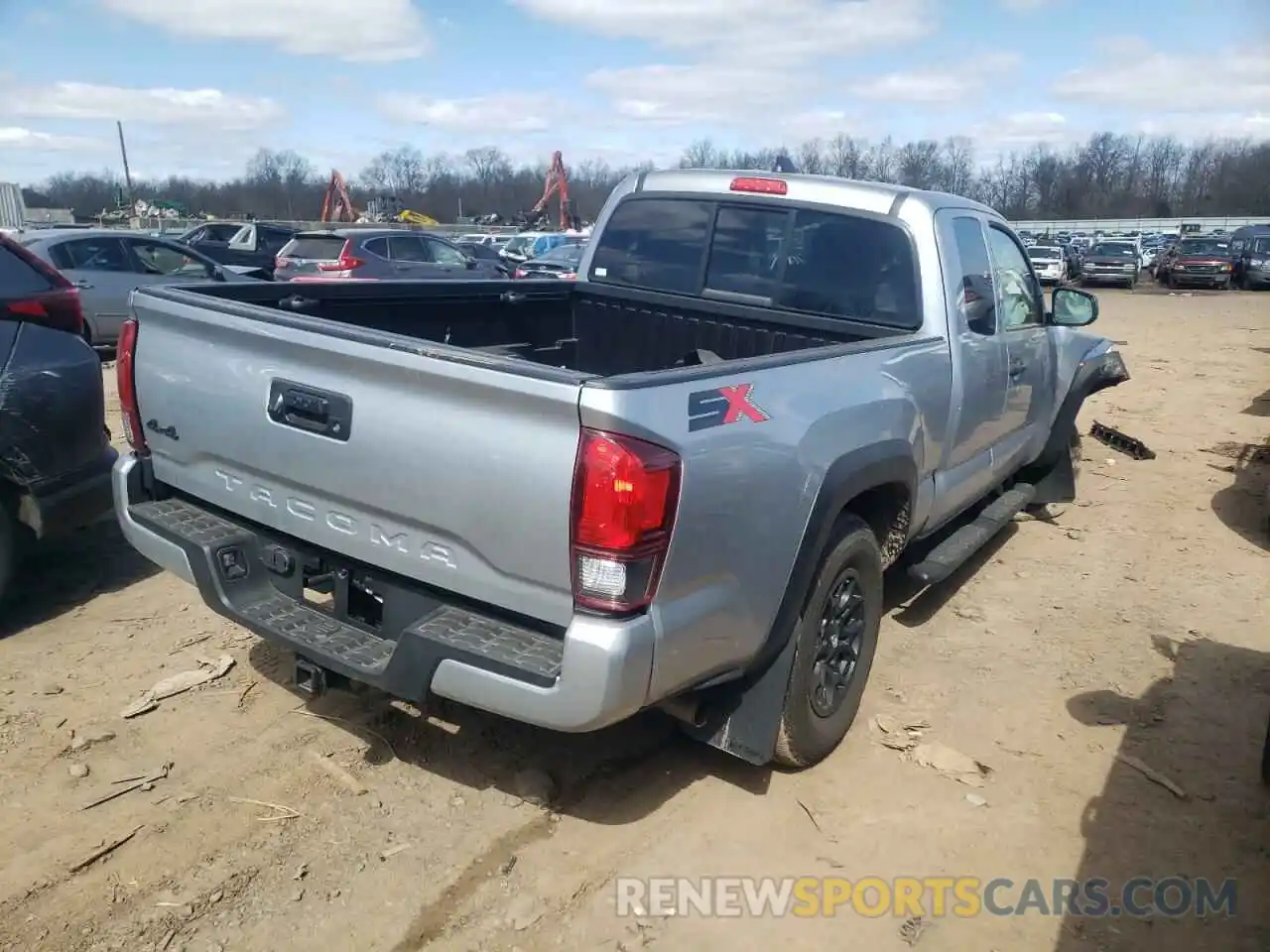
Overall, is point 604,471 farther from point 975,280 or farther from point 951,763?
point 975,280

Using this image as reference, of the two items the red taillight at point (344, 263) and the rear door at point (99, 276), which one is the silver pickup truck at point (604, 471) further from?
the red taillight at point (344, 263)

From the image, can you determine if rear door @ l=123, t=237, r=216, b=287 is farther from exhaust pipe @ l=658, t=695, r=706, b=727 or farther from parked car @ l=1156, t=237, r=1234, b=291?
parked car @ l=1156, t=237, r=1234, b=291

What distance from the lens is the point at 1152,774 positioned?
12.2 ft

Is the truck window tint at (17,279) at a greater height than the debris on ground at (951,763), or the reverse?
the truck window tint at (17,279)

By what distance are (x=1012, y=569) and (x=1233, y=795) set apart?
8.01 feet

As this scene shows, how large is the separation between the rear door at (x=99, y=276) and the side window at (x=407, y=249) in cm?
459

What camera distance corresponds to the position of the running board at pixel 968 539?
441cm

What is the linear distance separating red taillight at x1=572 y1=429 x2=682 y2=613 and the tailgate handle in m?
0.83

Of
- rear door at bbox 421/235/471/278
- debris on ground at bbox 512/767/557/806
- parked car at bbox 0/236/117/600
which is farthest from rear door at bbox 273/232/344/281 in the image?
debris on ground at bbox 512/767/557/806

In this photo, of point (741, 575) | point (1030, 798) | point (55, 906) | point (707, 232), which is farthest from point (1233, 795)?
point (55, 906)

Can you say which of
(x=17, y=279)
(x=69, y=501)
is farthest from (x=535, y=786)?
(x=17, y=279)

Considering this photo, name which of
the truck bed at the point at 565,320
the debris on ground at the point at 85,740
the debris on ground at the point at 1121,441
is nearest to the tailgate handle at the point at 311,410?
the truck bed at the point at 565,320

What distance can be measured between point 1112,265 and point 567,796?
123 feet

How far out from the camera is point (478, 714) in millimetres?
3830
